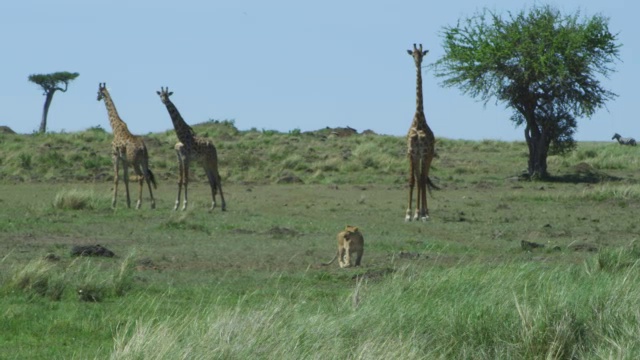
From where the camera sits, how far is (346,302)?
433 inches

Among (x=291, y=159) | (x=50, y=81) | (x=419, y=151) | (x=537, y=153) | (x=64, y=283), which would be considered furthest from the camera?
(x=50, y=81)

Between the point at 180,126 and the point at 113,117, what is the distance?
6.45 ft

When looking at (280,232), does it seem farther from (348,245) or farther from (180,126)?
(180,126)

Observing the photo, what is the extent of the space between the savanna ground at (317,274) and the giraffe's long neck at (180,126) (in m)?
1.39

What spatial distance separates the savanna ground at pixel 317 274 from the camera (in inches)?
384

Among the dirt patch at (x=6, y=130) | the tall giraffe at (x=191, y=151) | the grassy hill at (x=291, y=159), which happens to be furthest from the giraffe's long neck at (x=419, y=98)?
the dirt patch at (x=6, y=130)

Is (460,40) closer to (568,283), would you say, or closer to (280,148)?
(280,148)

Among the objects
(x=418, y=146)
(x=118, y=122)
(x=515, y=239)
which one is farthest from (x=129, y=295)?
(x=118, y=122)

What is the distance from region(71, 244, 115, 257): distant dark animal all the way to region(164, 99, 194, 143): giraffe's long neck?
912cm

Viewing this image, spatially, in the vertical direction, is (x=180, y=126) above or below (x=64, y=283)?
above

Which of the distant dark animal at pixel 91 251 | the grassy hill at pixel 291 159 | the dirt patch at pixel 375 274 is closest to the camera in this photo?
the dirt patch at pixel 375 274

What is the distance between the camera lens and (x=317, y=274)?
13.9 metres

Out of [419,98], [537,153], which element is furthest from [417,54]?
[537,153]

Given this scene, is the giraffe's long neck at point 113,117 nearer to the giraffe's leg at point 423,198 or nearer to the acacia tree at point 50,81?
the giraffe's leg at point 423,198
